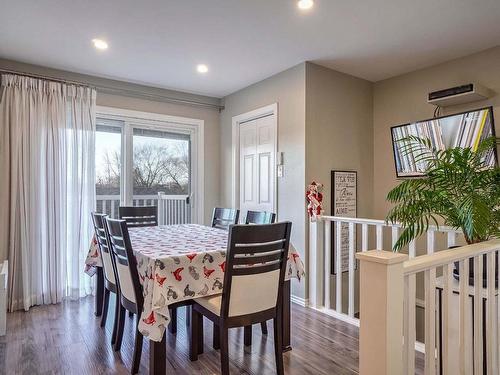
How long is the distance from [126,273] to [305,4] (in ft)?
7.27

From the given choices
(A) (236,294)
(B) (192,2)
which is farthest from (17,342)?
(B) (192,2)

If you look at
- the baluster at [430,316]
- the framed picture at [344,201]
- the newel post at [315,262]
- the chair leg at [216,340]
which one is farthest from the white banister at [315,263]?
the baluster at [430,316]

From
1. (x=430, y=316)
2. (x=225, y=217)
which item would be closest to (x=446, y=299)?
(x=430, y=316)

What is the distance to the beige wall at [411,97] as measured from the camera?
3.09 m

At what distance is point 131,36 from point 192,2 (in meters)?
0.81

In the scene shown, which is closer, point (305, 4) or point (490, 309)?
point (490, 309)

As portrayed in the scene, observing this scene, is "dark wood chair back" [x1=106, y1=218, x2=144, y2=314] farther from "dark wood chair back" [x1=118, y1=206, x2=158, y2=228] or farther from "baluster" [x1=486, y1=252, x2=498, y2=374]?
"baluster" [x1=486, y1=252, x2=498, y2=374]

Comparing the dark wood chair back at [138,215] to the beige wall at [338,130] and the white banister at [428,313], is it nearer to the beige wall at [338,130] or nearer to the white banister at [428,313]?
the beige wall at [338,130]

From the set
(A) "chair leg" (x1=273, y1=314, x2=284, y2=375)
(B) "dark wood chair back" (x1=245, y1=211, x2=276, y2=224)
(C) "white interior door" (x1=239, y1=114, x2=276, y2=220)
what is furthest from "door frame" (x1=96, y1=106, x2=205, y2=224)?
(A) "chair leg" (x1=273, y1=314, x2=284, y2=375)

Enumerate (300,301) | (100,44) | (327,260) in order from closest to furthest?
(100,44), (327,260), (300,301)

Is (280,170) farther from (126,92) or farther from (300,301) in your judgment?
(126,92)

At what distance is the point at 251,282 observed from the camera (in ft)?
6.21

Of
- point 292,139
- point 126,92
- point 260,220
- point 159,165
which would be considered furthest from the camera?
point 159,165

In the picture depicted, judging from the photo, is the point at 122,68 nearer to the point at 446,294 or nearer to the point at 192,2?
the point at 192,2
